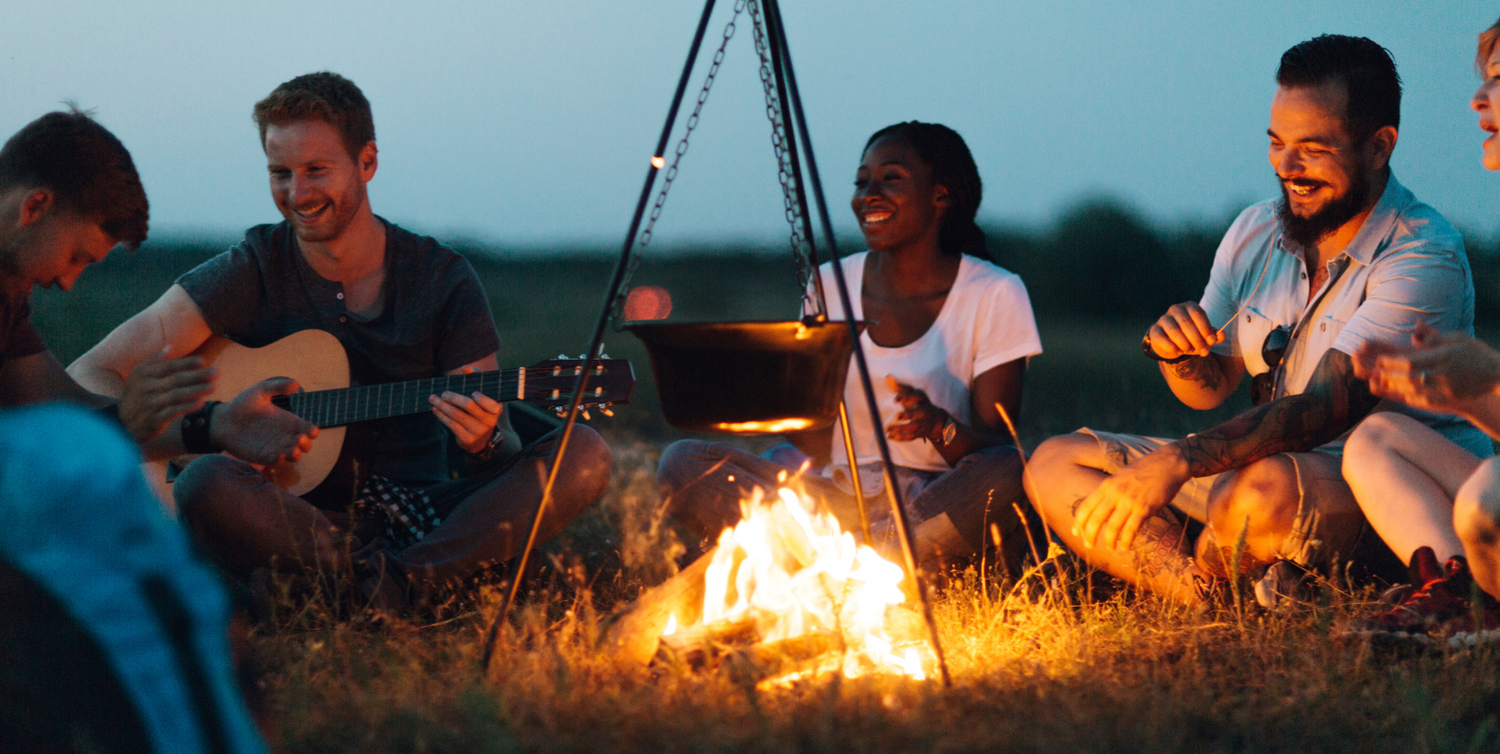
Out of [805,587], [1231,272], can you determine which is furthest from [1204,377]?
[805,587]

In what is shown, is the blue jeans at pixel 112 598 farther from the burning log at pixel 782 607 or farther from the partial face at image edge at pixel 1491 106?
the partial face at image edge at pixel 1491 106

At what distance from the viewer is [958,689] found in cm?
258

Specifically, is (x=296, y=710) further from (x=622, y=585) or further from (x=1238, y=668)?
(x=1238, y=668)

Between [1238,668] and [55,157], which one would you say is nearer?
[1238,668]

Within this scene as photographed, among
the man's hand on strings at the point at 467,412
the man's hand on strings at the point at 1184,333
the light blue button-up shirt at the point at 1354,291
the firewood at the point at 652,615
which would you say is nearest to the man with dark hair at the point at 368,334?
the man's hand on strings at the point at 467,412

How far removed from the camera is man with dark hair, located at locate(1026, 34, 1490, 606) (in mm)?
3223

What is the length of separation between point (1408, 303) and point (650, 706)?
2567mm

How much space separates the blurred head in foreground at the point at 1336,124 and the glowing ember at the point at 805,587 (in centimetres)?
188

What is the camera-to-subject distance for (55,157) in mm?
3104

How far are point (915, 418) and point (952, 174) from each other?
1155mm

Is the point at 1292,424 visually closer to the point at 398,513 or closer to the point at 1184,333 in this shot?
the point at 1184,333

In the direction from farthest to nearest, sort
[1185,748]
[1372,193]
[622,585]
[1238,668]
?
[622,585] → [1372,193] → [1238,668] → [1185,748]

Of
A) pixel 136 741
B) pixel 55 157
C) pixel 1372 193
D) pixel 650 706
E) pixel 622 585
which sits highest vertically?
pixel 55 157

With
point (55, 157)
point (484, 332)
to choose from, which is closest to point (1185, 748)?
point (484, 332)
